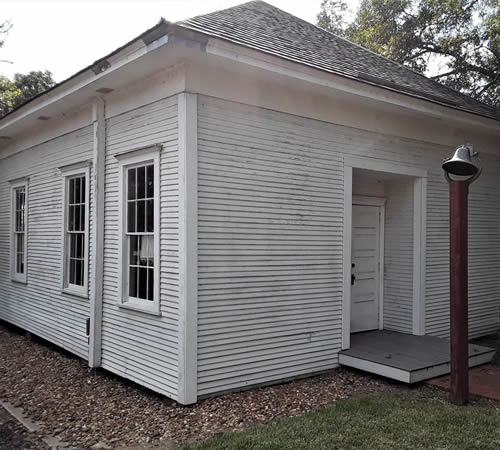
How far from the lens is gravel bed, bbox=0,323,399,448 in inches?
172

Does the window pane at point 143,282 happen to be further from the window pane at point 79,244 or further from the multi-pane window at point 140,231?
the window pane at point 79,244

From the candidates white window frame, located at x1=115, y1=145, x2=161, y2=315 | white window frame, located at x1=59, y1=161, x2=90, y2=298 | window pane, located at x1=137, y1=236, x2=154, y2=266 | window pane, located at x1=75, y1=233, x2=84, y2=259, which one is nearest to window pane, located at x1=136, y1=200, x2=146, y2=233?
window pane, located at x1=137, y1=236, x2=154, y2=266

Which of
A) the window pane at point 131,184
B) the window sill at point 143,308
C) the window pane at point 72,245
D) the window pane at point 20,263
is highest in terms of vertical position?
the window pane at point 131,184

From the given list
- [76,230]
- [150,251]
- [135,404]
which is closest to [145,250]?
[150,251]

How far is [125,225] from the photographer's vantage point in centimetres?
602

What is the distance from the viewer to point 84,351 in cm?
684

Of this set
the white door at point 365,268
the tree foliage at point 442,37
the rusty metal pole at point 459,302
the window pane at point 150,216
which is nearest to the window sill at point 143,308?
the window pane at point 150,216

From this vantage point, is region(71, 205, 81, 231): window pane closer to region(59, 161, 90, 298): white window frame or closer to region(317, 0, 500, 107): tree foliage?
region(59, 161, 90, 298): white window frame

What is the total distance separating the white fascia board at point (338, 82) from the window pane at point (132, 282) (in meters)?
2.82

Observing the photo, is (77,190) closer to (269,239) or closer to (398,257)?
(269,239)

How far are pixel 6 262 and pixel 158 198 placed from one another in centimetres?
622

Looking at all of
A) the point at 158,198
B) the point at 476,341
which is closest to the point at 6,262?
the point at 158,198

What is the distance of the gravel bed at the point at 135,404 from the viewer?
4.37 meters

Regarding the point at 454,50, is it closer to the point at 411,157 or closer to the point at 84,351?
the point at 411,157
